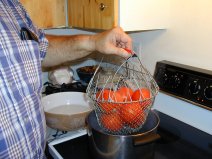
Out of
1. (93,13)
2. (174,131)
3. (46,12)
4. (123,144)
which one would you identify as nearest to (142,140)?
(123,144)

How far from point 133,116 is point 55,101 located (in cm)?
66

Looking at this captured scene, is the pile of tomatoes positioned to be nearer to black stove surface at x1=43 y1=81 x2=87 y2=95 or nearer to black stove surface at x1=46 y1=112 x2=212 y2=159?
black stove surface at x1=46 y1=112 x2=212 y2=159

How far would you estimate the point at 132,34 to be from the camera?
4.33 ft

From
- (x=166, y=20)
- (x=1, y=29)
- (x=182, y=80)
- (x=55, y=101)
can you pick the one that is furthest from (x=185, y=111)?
(x=1, y=29)

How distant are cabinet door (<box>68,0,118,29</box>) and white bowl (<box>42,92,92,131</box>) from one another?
37 cm

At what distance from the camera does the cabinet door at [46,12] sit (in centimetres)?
117

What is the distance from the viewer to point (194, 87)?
3.26 ft

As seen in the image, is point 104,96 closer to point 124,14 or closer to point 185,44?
point 124,14

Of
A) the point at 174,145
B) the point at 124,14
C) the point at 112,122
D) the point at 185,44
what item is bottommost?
the point at 174,145

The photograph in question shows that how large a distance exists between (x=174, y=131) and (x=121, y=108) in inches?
15.6

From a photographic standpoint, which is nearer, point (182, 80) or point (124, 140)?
point (124, 140)

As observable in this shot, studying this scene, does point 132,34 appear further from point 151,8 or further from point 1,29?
point 1,29

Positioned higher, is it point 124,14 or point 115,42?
point 124,14

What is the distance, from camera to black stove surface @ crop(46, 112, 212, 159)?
91cm
